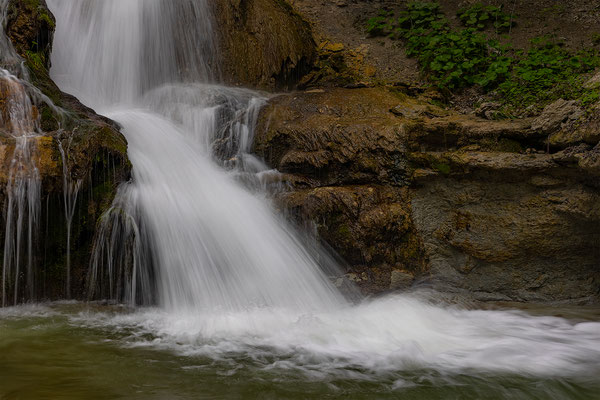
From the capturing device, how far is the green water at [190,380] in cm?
220

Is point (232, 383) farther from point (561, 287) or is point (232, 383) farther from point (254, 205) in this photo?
point (561, 287)

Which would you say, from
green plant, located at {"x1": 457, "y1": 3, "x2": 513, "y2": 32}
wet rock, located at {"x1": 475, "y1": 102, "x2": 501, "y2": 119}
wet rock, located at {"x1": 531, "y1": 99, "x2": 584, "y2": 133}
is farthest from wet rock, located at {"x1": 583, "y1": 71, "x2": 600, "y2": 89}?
green plant, located at {"x1": 457, "y1": 3, "x2": 513, "y2": 32}

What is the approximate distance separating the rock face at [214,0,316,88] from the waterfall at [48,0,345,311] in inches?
13.8

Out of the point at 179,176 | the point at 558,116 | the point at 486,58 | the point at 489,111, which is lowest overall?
the point at 179,176

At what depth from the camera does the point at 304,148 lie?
18.5 feet

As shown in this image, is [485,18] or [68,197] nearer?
[68,197]

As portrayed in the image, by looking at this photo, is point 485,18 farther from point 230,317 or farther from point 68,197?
point 68,197

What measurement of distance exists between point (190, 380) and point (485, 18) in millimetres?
8613

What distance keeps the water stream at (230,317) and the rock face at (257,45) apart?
0.82 meters

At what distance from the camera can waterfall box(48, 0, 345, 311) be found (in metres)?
4.13

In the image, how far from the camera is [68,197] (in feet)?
13.0

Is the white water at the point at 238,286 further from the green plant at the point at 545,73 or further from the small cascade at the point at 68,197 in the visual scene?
the green plant at the point at 545,73

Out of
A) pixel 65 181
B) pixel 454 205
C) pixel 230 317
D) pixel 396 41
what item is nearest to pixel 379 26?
pixel 396 41

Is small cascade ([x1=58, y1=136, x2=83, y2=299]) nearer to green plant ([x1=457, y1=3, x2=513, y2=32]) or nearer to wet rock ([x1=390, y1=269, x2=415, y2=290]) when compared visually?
wet rock ([x1=390, y1=269, x2=415, y2=290])
